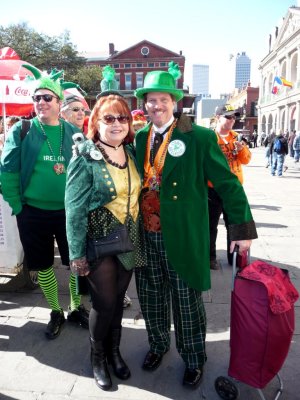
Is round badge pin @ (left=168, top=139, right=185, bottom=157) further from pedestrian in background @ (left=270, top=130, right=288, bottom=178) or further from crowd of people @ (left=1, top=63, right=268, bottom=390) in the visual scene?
pedestrian in background @ (left=270, top=130, right=288, bottom=178)

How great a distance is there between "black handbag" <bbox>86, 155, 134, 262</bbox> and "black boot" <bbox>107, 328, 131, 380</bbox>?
0.68 meters

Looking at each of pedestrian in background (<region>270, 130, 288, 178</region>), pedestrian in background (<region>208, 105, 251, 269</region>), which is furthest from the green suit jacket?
pedestrian in background (<region>270, 130, 288, 178</region>)

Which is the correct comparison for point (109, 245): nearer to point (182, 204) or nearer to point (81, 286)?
point (182, 204)

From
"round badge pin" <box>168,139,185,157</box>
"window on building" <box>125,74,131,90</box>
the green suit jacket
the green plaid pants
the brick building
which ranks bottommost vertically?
the green plaid pants

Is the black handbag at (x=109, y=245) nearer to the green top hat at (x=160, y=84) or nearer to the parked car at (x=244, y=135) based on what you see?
the green top hat at (x=160, y=84)

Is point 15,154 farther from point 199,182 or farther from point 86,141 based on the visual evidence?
point 199,182

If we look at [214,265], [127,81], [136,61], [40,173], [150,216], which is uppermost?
[136,61]

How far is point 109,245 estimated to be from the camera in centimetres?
197

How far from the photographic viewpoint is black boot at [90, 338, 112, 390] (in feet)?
7.17

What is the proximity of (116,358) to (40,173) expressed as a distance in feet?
4.80

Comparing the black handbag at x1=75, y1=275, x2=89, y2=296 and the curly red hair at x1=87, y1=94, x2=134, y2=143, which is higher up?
the curly red hair at x1=87, y1=94, x2=134, y2=143

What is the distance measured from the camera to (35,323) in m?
2.95

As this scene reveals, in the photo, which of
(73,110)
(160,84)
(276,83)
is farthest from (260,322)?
(276,83)

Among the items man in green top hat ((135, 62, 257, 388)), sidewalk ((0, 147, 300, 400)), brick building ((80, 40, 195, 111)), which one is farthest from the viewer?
brick building ((80, 40, 195, 111))
